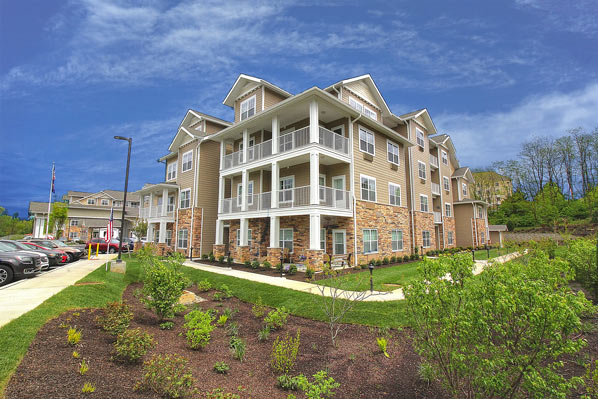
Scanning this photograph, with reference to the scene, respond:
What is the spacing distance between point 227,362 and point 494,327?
13.9ft

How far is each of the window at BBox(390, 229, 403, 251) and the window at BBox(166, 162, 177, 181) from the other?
20.1m

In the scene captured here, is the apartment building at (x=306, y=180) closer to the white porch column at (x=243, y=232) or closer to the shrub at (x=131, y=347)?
the white porch column at (x=243, y=232)

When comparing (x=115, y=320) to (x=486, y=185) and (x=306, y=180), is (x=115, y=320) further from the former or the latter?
(x=486, y=185)

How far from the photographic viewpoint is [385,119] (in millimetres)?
22750

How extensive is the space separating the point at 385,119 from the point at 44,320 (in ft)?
75.7

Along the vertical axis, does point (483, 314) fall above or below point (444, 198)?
below

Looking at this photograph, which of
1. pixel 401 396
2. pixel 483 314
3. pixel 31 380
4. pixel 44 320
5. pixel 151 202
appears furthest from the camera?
pixel 151 202

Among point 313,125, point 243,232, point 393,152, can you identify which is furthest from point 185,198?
point 393,152

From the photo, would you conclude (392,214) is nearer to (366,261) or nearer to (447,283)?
(366,261)

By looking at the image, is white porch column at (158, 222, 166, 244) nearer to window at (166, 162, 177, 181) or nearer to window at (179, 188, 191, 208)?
window at (179, 188, 191, 208)

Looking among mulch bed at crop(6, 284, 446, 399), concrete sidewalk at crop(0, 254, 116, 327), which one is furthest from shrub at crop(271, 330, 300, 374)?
concrete sidewalk at crop(0, 254, 116, 327)

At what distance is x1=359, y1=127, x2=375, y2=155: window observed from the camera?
17.3m

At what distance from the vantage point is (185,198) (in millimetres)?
23281

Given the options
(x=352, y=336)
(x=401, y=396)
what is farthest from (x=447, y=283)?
(x=352, y=336)
